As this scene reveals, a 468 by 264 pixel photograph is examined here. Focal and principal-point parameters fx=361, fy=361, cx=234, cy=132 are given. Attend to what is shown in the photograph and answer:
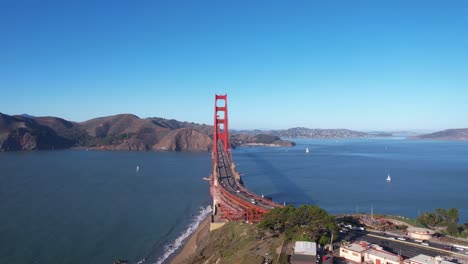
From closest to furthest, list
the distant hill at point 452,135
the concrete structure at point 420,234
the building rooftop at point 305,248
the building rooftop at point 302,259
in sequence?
the building rooftop at point 302,259 < the building rooftop at point 305,248 < the concrete structure at point 420,234 < the distant hill at point 452,135

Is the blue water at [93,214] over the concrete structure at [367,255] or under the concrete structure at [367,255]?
under

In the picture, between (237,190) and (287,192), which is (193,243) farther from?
(287,192)

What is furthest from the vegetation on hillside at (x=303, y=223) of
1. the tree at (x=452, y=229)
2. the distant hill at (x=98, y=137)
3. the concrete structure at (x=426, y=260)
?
the distant hill at (x=98, y=137)

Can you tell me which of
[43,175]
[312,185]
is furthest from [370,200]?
[43,175]

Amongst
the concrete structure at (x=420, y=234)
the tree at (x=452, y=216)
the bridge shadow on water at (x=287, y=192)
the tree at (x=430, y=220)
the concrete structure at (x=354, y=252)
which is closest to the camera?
the concrete structure at (x=354, y=252)

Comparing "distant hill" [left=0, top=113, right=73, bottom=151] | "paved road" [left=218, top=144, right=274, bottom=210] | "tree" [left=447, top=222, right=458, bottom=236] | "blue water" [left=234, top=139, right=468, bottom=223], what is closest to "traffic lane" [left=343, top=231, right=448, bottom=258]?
"tree" [left=447, top=222, right=458, bottom=236]

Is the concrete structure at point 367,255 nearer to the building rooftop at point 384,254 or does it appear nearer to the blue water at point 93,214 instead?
the building rooftop at point 384,254

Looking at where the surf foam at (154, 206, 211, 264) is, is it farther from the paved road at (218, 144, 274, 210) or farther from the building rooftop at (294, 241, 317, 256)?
the building rooftop at (294, 241, 317, 256)

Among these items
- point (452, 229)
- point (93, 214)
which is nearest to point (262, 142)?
point (93, 214)
